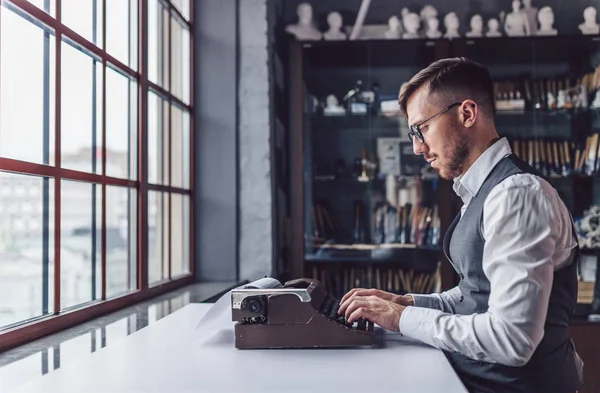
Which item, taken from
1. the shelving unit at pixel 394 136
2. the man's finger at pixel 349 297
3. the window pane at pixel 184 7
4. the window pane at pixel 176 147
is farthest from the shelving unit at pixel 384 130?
the man's finger at pixel 349 297

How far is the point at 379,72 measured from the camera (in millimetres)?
4816

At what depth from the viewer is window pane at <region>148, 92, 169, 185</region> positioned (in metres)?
3.52

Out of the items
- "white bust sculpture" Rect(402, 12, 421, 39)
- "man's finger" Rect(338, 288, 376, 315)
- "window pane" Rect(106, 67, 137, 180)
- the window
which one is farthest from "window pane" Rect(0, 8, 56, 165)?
"white bust sculpture" Rect(402, 12, 421, 39)

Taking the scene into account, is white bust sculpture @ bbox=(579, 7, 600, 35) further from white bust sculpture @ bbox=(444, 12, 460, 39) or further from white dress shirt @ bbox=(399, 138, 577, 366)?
white dress shirt @ bbox=(399, 138, 577, 366)

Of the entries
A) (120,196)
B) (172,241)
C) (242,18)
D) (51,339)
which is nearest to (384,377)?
(51,339)

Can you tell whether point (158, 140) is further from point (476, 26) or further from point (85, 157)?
point (476, 26)

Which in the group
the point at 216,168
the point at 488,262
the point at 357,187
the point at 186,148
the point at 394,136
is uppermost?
the point at 394,136

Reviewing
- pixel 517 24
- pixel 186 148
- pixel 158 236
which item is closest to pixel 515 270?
pixel 158 236

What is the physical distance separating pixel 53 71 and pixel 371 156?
2718 mm

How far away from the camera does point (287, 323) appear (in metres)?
1.80

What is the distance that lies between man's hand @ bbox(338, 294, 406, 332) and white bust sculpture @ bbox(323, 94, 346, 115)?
3.09 meters

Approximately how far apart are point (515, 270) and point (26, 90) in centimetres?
159

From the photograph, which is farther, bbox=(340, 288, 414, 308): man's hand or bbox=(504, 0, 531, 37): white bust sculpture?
bbox=(504, 0, 531, 37): white bust sculpture

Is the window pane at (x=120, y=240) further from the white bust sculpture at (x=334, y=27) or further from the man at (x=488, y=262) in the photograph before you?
the white bust sculpture at (x=334, y=27)
